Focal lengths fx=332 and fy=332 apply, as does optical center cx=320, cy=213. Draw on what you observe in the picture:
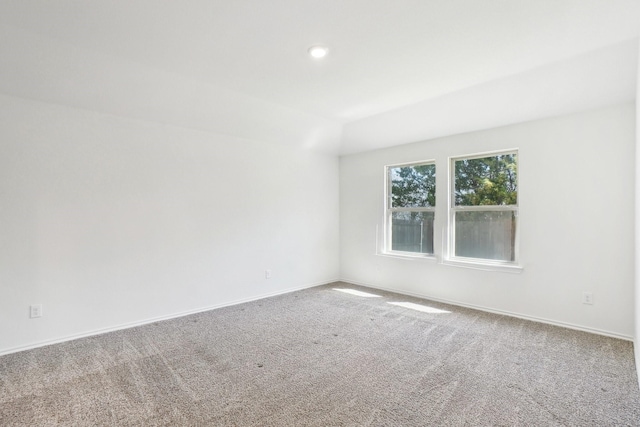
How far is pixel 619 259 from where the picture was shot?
3072 mm

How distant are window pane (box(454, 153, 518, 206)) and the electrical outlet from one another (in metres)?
4.58

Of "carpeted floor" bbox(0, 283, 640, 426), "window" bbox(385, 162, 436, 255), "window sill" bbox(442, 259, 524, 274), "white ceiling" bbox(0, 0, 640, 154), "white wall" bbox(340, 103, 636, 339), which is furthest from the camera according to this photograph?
"window" bbox(385, 162, 436, 255)

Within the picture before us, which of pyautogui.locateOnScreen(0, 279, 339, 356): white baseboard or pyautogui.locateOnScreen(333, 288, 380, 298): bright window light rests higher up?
pyautogui.locateOnScreen(0, 279, 339, 356): white baseboard

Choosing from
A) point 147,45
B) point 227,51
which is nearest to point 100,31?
point 147,45

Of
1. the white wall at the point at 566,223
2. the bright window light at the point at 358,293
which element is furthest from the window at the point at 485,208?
the bright window light at the point at 358,293

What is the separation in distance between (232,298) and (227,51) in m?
2.90

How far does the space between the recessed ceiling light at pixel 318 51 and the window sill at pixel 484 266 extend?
117 inches

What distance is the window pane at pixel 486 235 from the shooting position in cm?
385

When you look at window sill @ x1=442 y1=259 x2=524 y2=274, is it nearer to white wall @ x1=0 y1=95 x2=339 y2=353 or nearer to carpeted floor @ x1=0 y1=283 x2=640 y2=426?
carpeted floor @ x1=0 y1=283 x2=640 y2=426

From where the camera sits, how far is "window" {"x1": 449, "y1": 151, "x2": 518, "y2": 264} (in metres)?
3.84

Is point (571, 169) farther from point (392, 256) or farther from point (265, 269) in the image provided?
point (265, 269)

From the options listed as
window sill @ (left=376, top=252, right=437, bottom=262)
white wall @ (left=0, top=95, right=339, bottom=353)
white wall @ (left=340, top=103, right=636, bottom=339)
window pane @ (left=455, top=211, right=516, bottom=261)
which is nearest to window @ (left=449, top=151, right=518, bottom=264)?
window pane @ (left=455, top=211, right=516, bottom=261)

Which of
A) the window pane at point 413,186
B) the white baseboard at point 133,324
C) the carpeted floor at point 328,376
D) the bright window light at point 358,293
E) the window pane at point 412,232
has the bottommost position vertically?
the carpeted floor at point 328,376

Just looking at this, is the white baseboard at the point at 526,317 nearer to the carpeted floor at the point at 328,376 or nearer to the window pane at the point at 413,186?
the carpeted floor at the point at 328,376
